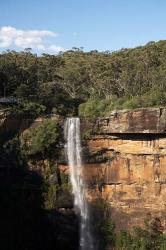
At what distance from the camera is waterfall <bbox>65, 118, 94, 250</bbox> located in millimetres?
19172

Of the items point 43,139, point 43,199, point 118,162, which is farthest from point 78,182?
point 43,139

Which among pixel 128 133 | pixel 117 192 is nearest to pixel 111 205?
pixel 117 192

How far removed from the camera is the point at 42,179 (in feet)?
62.5

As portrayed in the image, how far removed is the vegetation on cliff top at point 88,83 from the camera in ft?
70.3

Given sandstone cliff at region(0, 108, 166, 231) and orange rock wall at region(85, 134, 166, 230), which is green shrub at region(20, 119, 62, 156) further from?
orange rock wall at region(85, 134, 166, 230)

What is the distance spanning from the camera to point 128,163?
18.5 m

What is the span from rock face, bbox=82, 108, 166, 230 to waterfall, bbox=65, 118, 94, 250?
1.26ft

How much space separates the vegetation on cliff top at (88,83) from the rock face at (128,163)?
7.87 feet

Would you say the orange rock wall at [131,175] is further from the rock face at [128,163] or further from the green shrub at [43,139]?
the green shrub at [43,139]

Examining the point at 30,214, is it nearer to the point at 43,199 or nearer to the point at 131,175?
the point at 43,199

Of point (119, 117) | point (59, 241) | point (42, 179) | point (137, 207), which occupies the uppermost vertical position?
point (119, 117)

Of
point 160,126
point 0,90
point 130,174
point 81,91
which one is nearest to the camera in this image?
point 160,126

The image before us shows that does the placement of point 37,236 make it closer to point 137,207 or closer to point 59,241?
point 59,241

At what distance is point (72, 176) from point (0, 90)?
7.27 m
